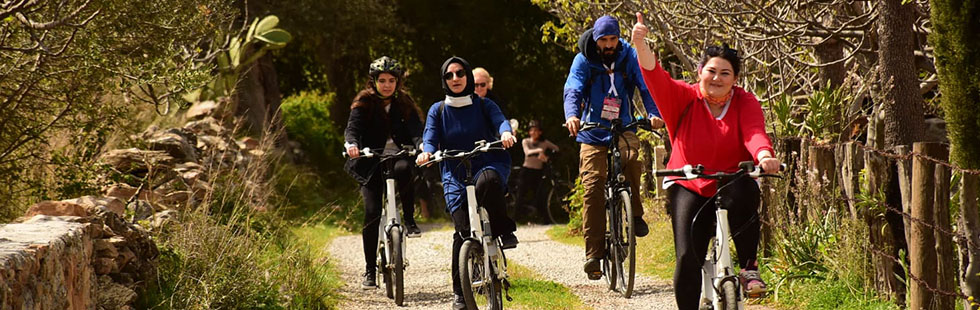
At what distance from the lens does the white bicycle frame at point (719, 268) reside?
5055mm

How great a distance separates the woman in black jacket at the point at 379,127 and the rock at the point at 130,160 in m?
2.60

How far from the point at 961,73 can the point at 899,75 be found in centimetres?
191

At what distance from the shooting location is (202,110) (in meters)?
16.9

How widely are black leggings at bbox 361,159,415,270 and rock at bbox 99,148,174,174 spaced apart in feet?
8.52

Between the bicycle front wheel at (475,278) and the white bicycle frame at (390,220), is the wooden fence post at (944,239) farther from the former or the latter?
the white bicycle frame at (390,220)

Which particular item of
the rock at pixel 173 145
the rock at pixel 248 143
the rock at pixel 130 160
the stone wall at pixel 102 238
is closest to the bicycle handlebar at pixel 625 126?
the stone wall at pixel 102 238

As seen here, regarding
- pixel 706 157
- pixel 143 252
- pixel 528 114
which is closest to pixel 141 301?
pixel 143 252

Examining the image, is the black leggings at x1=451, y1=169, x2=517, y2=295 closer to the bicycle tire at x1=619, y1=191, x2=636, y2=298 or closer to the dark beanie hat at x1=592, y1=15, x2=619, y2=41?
the bicycle tire at x1=619, y1=191, x2=636, y2=298

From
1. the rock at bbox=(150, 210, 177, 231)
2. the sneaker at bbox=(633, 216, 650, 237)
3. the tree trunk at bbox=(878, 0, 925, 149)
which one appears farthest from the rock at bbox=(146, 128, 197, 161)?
the tree trunk at bbox=(878, 0, 925, 149)

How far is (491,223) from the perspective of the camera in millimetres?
6934

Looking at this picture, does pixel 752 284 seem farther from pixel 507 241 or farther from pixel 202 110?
pixel 202 110

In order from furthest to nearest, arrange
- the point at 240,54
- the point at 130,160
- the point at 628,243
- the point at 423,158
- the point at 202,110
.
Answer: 1. the point at 240,54
2. the point at 202,110
3. the point at 130,160
4. the point at 628,243
5. the point at 423,158

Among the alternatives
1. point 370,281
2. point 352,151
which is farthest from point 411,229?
point 352,151

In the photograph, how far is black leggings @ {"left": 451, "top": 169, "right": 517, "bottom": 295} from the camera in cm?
680
